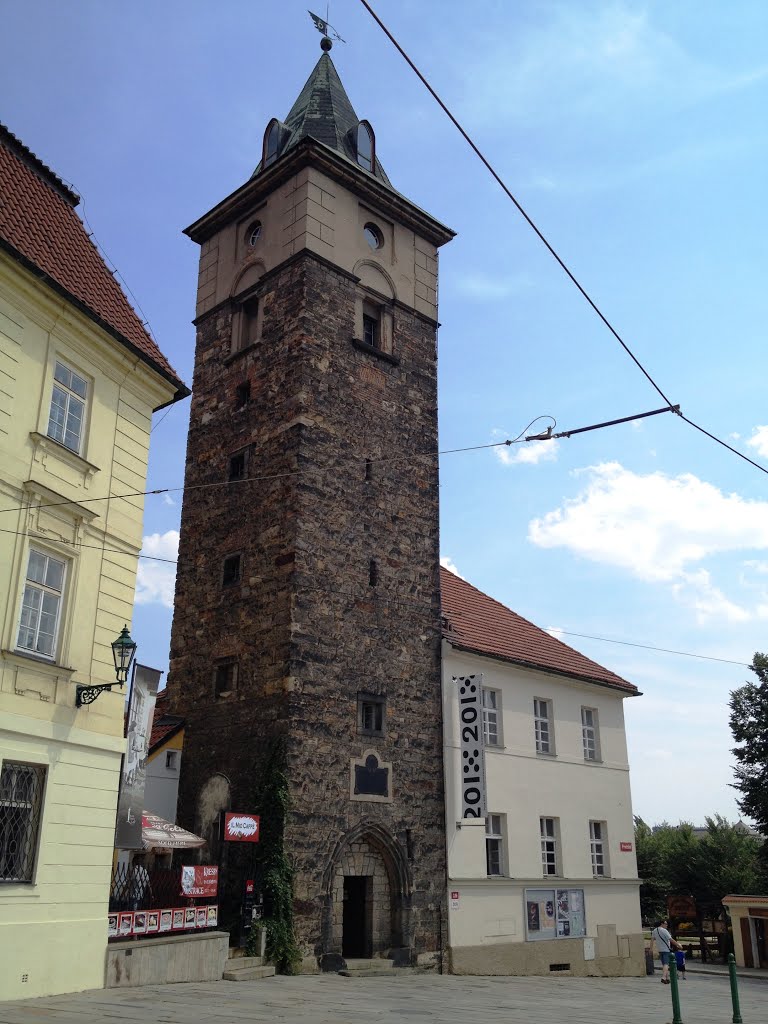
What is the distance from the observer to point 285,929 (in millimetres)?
16500

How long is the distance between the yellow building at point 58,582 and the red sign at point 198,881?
137 inches

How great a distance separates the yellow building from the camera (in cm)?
1111

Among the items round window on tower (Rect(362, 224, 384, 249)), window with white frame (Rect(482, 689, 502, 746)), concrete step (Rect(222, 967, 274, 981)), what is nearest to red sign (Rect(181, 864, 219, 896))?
concrete step (Rect(222, 967, 274, 981))

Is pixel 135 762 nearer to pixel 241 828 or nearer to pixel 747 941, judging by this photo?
pixel 241 828

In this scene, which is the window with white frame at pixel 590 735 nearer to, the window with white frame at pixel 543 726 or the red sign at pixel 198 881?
the window with white frame at pixel 543 726

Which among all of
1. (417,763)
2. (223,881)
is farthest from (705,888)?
(223,881)

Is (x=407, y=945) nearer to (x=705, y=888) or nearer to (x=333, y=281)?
(x=333, y=281)

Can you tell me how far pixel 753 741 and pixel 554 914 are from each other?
1801 cm

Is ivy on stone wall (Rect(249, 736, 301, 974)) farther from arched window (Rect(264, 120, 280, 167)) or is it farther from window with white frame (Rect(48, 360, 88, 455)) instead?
arched window (Rect(264, 120, 280, 167))

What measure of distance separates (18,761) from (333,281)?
47.0 feet

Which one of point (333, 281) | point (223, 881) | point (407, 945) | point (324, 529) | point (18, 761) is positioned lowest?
point (407, 945)

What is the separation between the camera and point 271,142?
25297 mm

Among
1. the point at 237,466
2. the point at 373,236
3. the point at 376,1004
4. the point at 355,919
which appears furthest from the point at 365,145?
the point at 376,1004

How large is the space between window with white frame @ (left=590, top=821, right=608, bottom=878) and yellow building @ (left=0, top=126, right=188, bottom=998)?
15.5 m
